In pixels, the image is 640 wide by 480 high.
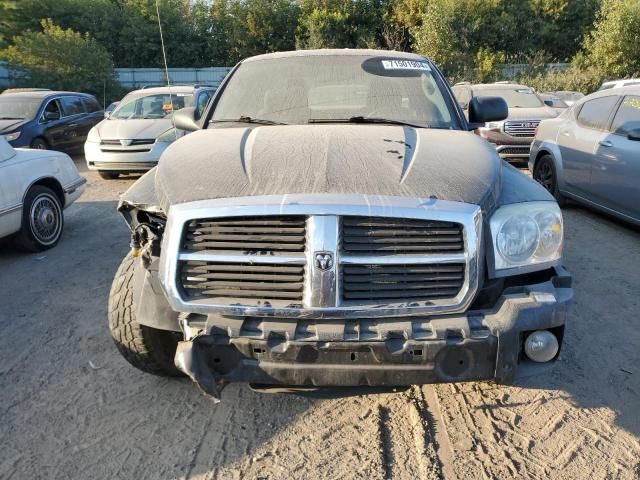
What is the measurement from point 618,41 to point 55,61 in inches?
966

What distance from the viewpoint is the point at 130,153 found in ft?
30.5

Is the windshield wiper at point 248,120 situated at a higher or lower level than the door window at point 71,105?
higher

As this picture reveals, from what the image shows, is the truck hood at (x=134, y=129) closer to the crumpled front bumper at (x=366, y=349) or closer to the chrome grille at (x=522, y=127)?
the chrome grille at (x=522, y=127)

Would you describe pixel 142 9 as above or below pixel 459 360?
above

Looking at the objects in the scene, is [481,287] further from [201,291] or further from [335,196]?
[201,291]

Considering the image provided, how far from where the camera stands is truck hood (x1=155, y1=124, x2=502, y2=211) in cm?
243

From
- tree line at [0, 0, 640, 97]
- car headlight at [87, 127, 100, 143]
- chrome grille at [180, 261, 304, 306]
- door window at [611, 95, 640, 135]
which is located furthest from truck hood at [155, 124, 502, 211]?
tree line at [0, 0, 640, 97]

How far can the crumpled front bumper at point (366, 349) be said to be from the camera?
7.41 ft

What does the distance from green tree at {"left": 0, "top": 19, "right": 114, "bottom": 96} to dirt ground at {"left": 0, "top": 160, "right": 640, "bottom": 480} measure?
22090 millimetres

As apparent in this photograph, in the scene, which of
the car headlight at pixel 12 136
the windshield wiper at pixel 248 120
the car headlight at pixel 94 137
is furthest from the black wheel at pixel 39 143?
the windshield wiper at pixel 248 120

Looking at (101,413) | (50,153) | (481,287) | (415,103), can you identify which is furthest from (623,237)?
Answer: (50,153)

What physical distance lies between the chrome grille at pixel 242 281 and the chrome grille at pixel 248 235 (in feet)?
0.23

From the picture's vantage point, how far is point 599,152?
6316 millimetres

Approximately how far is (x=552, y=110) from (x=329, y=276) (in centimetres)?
1072
